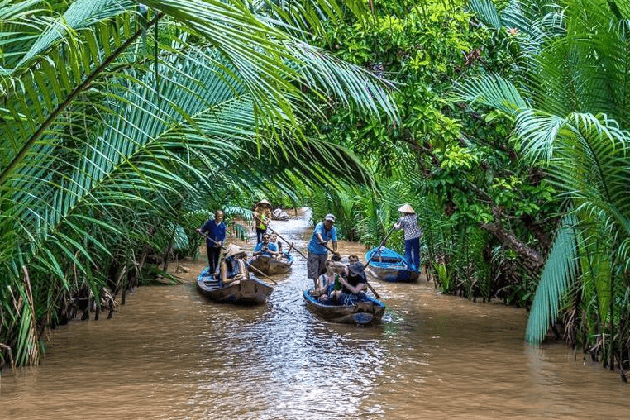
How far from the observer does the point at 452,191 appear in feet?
34.9

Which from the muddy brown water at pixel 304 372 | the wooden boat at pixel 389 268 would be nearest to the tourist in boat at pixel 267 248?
the wooden boat at pixel 389 268

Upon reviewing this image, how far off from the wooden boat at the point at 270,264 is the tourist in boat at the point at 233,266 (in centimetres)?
368

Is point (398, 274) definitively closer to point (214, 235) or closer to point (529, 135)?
point (214, 235)

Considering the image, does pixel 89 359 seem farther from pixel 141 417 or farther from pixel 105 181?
pixel 105 181

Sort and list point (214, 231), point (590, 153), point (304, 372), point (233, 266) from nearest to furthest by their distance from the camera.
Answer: point (590, 153), point (304, 372), point (233, 266), point (214, 231)

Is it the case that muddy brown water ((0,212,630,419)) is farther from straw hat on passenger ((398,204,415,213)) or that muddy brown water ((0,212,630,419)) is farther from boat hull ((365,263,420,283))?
boat hull ((365,263,420,283))

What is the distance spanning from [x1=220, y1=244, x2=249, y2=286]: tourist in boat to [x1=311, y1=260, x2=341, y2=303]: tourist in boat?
4.93ft

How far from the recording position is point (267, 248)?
779 inches

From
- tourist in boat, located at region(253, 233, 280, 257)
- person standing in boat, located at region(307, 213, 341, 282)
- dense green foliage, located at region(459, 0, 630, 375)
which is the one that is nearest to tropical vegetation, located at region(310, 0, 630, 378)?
dense green foliage, located at region(459, 0, 630, 375)

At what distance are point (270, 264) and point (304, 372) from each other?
33.5ft

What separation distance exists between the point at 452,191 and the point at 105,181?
16.9 ft

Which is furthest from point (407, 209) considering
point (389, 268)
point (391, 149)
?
point (391, 149)

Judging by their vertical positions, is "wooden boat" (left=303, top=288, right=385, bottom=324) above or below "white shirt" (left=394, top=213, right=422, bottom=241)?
below

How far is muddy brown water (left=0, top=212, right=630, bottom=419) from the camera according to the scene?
773 centimetres
